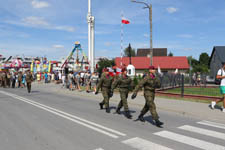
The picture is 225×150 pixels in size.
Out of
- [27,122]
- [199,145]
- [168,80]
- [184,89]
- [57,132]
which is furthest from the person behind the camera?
[168,80]

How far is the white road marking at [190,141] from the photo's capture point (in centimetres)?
448

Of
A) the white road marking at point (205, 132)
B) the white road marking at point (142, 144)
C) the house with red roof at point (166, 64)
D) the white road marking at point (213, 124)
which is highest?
the house with red roof at point (166, 64)

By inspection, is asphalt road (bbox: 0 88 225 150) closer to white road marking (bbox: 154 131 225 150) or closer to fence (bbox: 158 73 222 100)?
white road marking (bbox: 154 131 225 150)

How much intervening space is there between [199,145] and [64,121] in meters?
4.16

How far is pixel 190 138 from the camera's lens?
511 cm

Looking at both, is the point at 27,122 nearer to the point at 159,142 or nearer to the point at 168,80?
the point at 159,142

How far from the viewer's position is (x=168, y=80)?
625 inches

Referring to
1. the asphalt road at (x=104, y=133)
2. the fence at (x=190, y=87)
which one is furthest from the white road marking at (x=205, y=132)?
the fence at (x=190, y=87)

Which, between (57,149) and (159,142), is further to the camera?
(159,142)

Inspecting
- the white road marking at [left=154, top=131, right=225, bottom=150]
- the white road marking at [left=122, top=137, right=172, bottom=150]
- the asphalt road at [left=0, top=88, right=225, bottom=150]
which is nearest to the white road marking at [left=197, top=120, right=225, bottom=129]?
the asphalt road at [left=0, top=88, right=225, bottom=150]

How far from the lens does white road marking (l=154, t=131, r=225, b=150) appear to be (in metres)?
4.48

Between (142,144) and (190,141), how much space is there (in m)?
1.21

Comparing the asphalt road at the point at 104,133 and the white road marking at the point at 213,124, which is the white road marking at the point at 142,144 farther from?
the white road marking at the point at 213,124

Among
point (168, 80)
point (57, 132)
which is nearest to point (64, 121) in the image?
point (57, 132)
